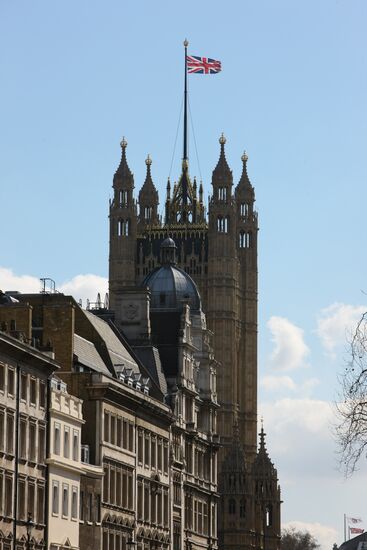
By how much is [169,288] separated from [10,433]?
91.8m

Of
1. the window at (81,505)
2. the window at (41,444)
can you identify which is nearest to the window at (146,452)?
the window at (81,505)

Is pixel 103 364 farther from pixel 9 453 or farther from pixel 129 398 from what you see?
pixel 9 453

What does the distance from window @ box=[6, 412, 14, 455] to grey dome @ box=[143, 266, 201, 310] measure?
88804mm

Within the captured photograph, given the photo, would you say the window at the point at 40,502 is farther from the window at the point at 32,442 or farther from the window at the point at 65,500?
the window at the point at 65,500

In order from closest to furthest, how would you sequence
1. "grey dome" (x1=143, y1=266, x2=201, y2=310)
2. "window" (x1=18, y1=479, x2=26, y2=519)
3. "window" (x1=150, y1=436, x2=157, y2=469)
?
"window" (x1=18, y1=479, x2=26, y2=519) < "window" (x1=150, y1=436, x2=157, y2=469) < "grey dome" (x1=143, y1=266, x2=201, y2=310)

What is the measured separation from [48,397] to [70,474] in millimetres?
6762

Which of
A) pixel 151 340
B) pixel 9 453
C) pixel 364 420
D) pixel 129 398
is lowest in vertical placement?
pixel 364 420

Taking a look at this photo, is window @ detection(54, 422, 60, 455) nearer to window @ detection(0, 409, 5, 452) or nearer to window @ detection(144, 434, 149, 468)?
window @ detection(0, 409, 5, 452)

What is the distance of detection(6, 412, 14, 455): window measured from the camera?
98625mm

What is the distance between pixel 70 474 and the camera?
111 metres

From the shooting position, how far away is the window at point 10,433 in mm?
98625

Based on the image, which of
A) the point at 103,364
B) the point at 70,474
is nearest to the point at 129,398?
the point at 103,364

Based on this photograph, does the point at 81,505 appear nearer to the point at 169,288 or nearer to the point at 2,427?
the point at 2,427

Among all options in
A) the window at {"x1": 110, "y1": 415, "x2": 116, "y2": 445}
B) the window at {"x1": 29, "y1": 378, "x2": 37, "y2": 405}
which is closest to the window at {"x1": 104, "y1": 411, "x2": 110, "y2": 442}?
the window at {"x1": 110, "y1": 415, "x2": 116, "y2": 445}
